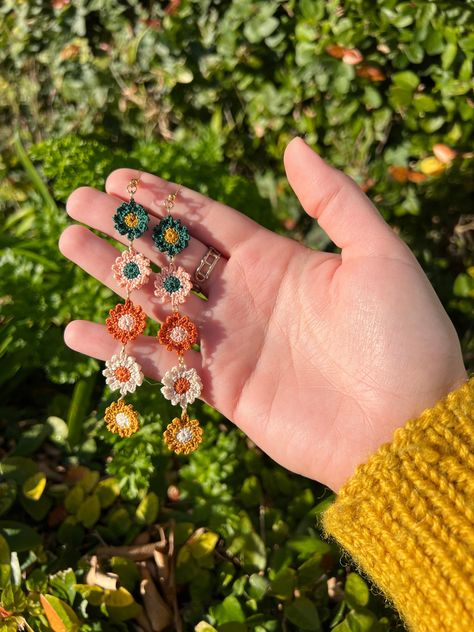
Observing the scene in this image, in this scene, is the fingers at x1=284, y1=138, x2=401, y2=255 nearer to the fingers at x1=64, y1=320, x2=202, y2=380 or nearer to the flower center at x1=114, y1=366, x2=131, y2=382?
the fingers at x1=64, y1=320, x2=202, y2=380

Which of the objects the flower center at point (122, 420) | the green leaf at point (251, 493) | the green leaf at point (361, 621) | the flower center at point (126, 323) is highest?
the flower center at point (126, 323)

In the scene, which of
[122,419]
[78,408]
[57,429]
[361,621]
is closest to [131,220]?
[122,419]

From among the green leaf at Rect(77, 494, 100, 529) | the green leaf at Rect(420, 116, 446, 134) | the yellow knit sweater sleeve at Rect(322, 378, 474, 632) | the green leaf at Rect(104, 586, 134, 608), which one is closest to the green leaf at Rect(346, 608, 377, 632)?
the yellow knit sweater sleeve at Rect(322, 378, 474, 632)

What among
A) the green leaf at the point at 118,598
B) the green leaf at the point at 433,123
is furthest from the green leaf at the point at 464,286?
the green leaf at the point at 118,598

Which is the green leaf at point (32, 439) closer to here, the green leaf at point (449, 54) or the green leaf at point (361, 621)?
the green leaf at point (361, 621)

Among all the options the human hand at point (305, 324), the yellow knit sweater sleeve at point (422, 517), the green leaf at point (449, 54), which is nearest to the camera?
the yellow knit sweater sleeve at point (422, 517)

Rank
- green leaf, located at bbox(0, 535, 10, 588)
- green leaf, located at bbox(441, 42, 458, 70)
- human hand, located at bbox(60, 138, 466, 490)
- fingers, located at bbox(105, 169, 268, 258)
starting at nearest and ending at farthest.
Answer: human hand, located at bbox(60, 138, 466, 490) < green leaf, located at bbox(0, 535, 10, 588) < fingers, located at bbox(105, 169, 268, 258) < green leaf, located at bbox(441, 42, 458, 70)
